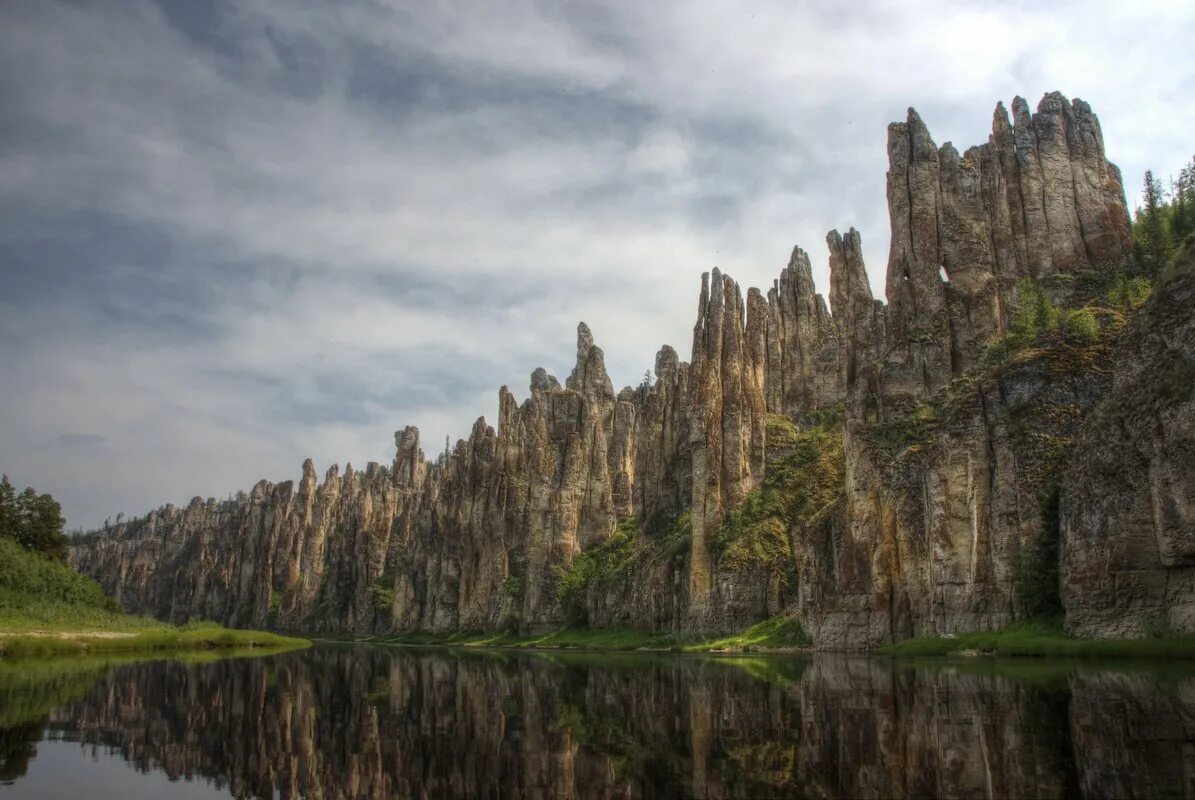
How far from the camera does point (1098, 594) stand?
40.6m

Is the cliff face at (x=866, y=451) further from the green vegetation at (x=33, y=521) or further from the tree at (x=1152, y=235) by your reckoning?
the green vegetation at (x=33, y=521)

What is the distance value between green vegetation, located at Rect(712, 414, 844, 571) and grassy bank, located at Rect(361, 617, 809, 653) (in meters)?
7.13

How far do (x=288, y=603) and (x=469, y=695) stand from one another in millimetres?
180169

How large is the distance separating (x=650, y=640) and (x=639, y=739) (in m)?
68.0

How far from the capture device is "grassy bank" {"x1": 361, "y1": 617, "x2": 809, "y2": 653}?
223ft

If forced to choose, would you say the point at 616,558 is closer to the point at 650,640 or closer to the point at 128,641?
the point at 650,640

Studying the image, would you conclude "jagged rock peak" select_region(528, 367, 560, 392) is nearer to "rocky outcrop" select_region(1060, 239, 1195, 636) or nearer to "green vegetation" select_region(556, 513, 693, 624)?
"green vegetation" select_region(556, 513, 693, 624)

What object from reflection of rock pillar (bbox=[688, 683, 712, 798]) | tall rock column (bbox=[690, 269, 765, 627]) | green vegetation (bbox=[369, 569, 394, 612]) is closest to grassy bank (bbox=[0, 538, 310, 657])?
tall rock column (bbox=[690, 269, 765, 627])

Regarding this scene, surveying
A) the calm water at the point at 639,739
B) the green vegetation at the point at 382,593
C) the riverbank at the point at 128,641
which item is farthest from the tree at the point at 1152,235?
the green vegetation at the point at 382,593

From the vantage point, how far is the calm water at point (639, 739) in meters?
13.2

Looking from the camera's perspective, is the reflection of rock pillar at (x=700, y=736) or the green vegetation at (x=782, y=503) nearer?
the reflection of rock pillar at (x=700, y=736)

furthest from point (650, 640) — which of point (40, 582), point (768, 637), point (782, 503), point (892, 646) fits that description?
point (40, 582)

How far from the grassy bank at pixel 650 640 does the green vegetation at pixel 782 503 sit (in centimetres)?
713

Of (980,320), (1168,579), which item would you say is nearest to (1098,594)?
(1168,579)
